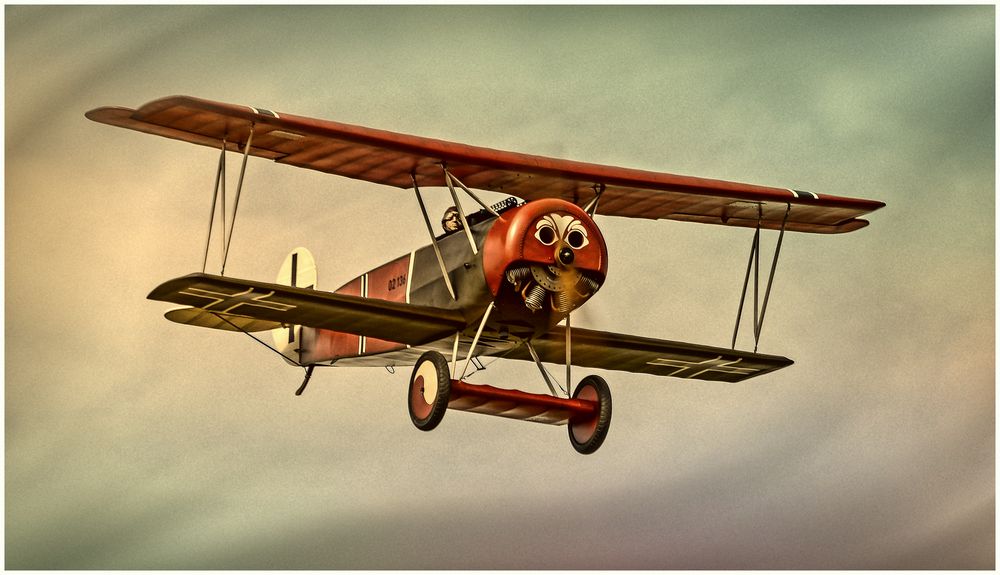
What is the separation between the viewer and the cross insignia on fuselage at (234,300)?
617 inches

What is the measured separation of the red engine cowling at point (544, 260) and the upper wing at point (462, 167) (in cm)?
107

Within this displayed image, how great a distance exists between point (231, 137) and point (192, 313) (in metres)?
2.17

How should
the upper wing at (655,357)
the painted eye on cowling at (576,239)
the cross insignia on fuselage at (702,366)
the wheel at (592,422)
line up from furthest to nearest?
the cross insignia on fuselage at (702,366) < the upper wing at (655,357) < the wheel at (592,422) < the painted eye on cowling at (576,239)

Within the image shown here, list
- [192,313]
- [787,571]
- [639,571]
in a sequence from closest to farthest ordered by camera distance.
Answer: [192,313]
[639,571]
[787,571]

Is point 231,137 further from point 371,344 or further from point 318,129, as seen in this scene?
point 371,344

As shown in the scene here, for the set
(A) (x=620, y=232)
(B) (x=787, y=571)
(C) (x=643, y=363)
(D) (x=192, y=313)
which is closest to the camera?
(D) (x=192, y=313)

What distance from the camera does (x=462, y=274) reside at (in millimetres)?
16500

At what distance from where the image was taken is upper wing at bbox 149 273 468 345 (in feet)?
51.5

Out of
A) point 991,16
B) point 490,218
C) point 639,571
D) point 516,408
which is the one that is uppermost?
point 991,16

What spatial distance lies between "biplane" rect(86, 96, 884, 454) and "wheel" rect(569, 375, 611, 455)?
0.05 feet

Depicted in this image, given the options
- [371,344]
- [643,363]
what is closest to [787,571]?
[643,363]

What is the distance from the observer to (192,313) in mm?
17531

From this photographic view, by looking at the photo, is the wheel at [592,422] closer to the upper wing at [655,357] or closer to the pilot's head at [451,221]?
the upper wing at [655,357]

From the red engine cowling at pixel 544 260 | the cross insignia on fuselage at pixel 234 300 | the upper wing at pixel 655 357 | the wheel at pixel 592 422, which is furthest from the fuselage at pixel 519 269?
the cross insignia on fuselage at pixel 234 300
